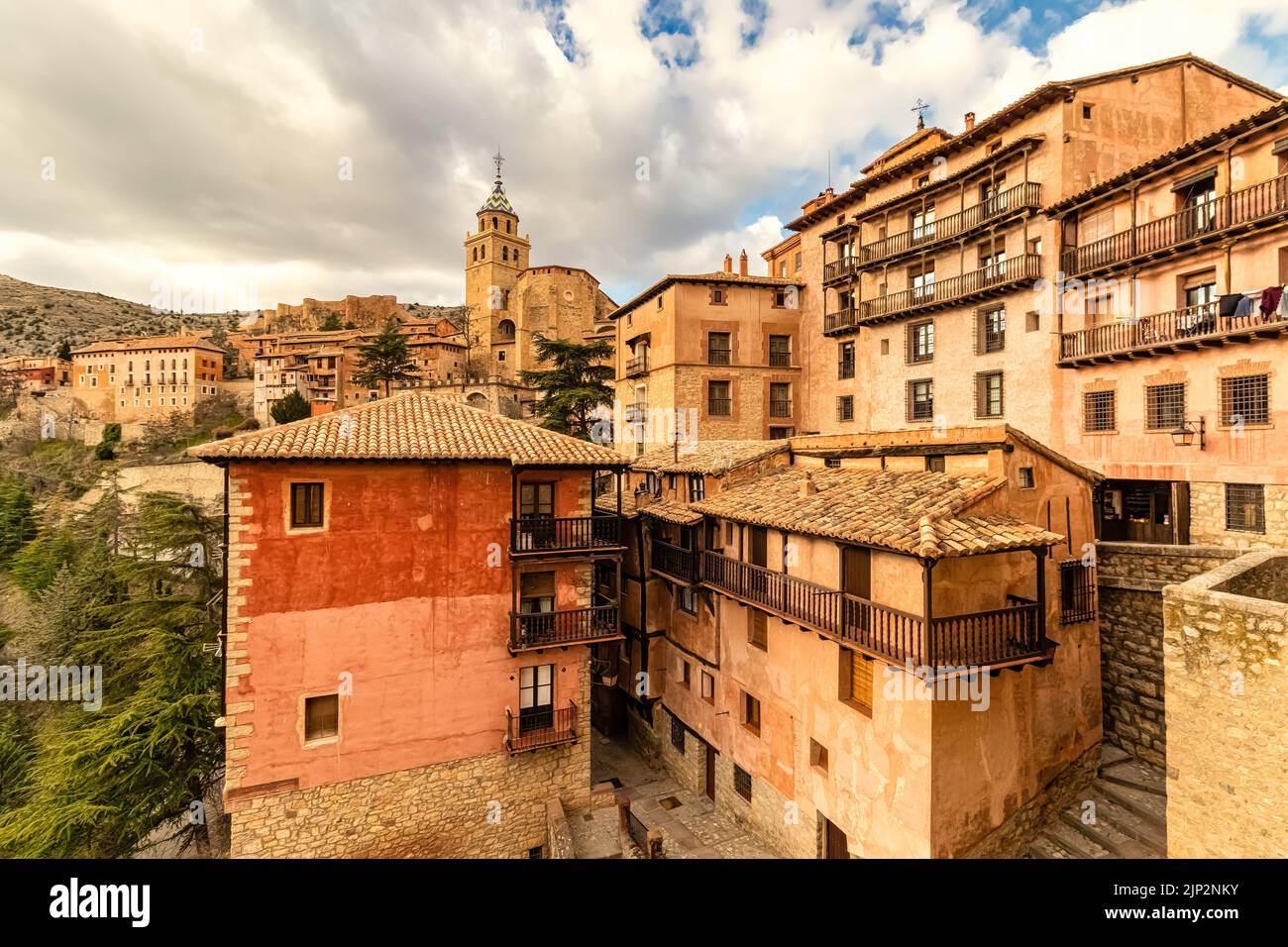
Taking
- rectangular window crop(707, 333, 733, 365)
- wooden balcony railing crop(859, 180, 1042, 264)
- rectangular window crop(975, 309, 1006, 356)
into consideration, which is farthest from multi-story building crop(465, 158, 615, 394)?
rectangular window crop(975, 309, 1006, 356)

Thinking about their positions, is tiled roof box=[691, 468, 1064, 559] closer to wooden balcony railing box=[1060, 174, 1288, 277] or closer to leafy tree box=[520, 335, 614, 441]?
wooden balcony railing box=[1060, 174, 1288, 277]

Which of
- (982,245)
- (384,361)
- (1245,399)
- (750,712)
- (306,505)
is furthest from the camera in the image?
(384,361)

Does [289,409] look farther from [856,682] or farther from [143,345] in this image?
[856,682]

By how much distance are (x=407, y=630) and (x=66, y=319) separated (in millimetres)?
148599

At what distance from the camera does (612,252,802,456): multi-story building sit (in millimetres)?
31562

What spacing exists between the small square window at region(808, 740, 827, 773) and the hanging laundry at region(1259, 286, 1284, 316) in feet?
54.2

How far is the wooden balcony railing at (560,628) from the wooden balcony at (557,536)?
5.44ft

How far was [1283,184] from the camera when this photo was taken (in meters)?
15.1

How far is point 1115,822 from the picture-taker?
12.3 meters

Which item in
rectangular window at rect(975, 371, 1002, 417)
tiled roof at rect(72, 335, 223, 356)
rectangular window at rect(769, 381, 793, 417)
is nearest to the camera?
rectangular window at rect(975, 371, 1002, 417)

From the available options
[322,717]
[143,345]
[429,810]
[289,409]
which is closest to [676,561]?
[429,810]
